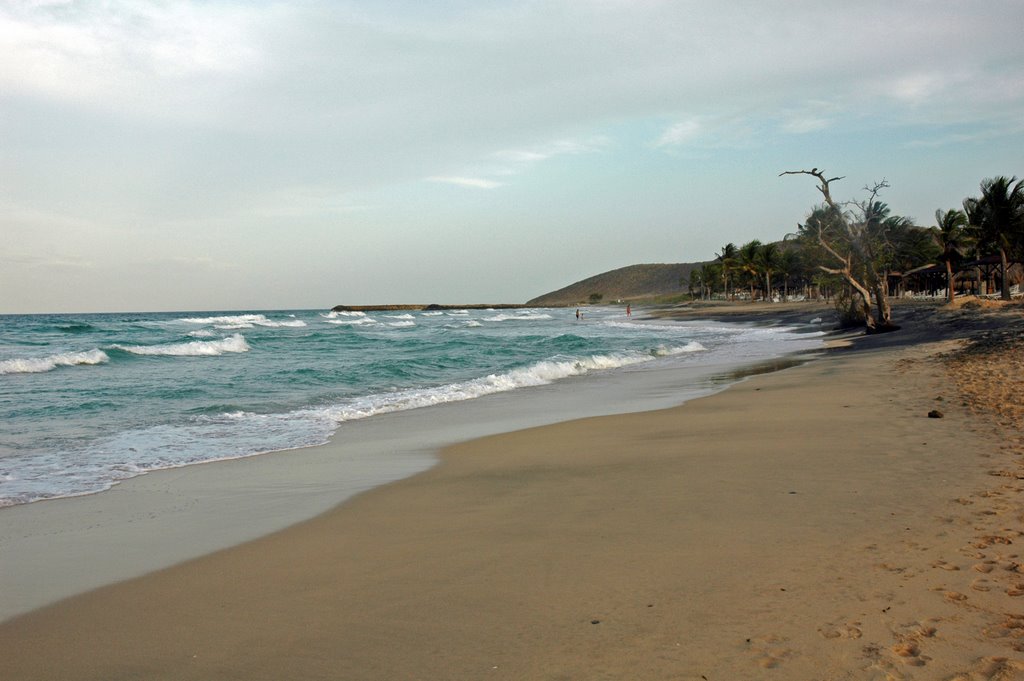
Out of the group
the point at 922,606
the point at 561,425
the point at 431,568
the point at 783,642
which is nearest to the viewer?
the point at 783,642

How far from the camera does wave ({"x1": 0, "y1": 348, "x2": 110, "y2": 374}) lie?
898 inches

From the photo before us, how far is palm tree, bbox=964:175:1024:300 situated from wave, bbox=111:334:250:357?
138 ft

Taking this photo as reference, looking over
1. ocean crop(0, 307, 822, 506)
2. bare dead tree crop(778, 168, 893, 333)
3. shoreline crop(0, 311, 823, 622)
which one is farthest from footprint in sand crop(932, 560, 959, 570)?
bare dead tree crop(778, 168, 893, 333)

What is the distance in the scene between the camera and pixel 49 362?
24.3 m

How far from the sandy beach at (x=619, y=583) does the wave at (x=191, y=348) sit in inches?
1078

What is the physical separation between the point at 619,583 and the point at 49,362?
26529 mm

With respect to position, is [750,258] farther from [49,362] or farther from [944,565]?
[944,565]

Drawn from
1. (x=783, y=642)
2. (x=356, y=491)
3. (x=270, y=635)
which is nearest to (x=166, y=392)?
(x=356, y=491)

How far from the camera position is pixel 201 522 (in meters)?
5.96

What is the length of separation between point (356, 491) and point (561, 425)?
4.44 m

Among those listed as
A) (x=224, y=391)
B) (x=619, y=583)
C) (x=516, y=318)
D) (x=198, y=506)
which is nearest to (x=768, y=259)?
(x=516, y=318)

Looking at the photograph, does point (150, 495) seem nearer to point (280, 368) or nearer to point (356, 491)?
point (356, 491)

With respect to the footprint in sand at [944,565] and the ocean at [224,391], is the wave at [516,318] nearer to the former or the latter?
the ocean at [224,391]

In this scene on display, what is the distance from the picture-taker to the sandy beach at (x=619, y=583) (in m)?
3.15
